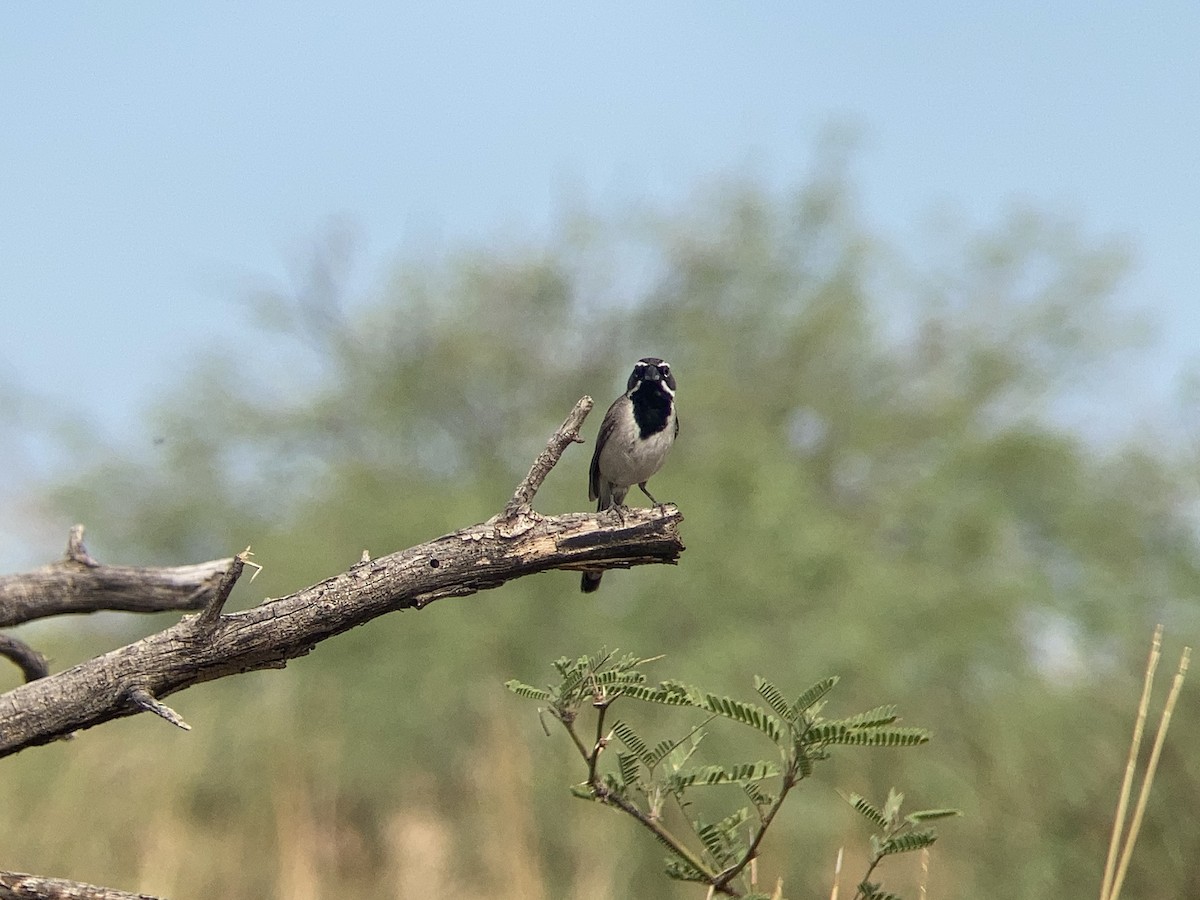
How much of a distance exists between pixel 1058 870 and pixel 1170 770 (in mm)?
847

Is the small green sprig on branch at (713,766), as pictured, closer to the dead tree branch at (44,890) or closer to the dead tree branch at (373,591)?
the dead tree branch at (373,591)

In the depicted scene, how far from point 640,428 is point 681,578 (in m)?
7.56

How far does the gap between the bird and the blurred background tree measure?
Result: 1723 mm

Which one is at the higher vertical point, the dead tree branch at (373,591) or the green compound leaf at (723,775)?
the dead tree branch at (373,591)

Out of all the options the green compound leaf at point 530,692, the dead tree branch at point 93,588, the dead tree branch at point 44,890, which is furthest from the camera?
the dead tree branch at point 93,588

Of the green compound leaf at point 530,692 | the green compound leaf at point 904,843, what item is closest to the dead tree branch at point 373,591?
Answer: the green compound leaf at point 530,692

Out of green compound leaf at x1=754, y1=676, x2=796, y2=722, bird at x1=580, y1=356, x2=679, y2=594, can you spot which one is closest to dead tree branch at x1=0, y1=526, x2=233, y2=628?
bird at x1=580, y1=356, x2=679, y2=594

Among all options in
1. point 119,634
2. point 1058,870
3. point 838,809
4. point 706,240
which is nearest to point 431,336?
point 706,240

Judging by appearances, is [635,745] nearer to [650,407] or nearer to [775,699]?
[775,699]

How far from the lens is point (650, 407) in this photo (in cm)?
570

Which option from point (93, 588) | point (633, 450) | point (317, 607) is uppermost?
point (633, 450)

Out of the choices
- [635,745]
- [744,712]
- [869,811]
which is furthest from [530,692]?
[869,811]

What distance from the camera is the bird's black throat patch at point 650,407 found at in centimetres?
561

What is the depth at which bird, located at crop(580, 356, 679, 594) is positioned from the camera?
5586 millimetres
